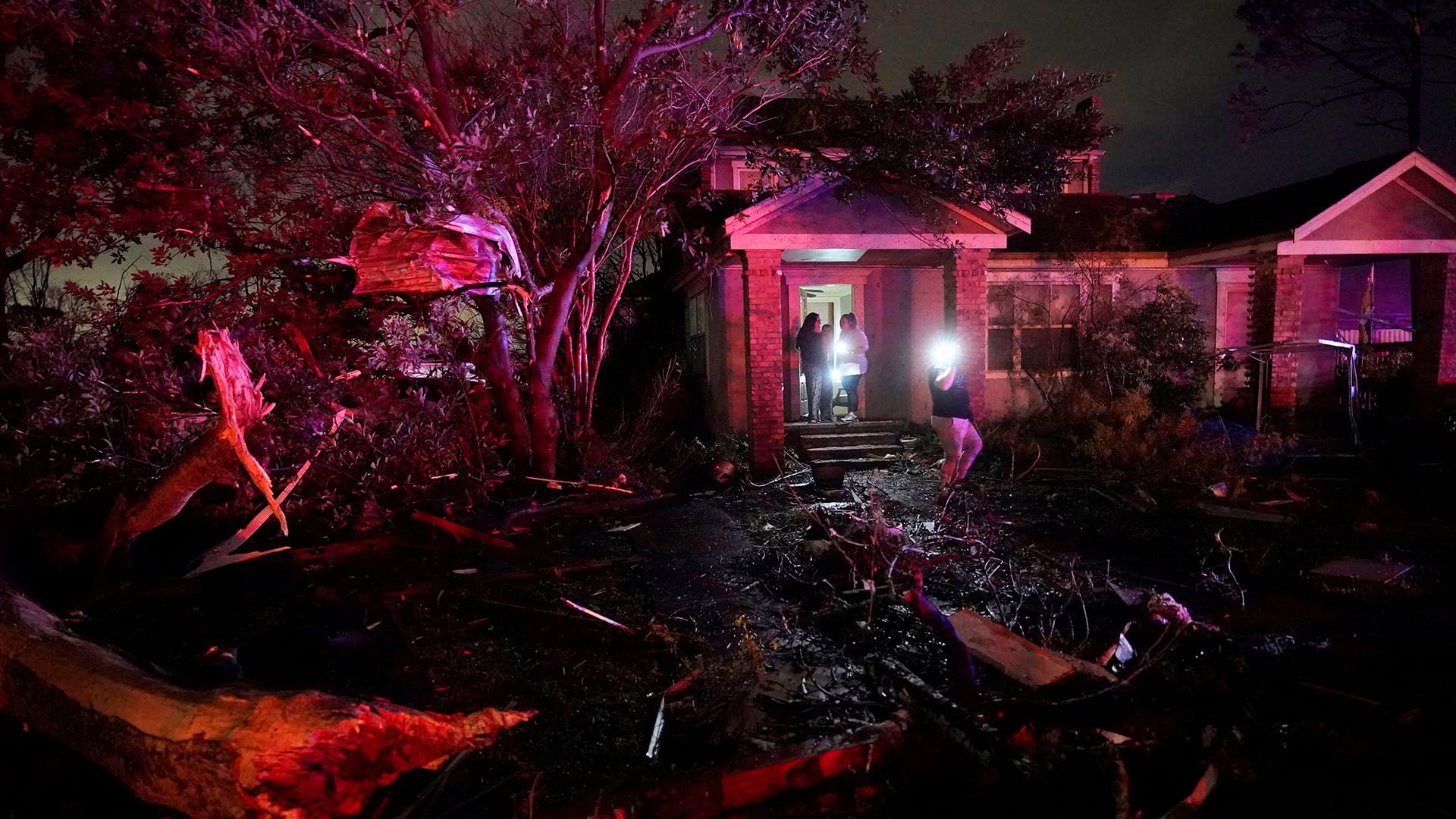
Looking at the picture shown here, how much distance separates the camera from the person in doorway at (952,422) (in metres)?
8.07

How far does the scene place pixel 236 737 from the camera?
280cm

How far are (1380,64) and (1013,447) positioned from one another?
19078mm

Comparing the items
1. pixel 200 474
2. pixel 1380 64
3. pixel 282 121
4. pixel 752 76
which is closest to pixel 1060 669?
pixel 200 474

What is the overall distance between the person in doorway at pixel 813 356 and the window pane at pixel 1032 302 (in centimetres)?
393

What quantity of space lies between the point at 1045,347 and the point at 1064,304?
0.83 metres

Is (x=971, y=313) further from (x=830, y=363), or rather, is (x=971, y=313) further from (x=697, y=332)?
(x=697, y=332)

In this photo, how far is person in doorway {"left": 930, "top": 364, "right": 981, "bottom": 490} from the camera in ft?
26.5

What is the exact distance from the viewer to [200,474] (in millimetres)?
5348

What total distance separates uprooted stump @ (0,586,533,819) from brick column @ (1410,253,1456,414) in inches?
593

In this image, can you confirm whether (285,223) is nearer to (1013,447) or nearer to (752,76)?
(752,76)

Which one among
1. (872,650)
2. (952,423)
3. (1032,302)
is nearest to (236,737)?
(872,650)

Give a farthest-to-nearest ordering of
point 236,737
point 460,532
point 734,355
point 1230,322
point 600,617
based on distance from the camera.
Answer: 1. point 1230,322
2. point 734,355
3. point 460,532
4. point 600,617
5. point 236,737

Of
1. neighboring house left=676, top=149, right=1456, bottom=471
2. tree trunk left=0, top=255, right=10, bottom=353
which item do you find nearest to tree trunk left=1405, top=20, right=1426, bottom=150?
neighboring house left=676, top=149, right=1456, bottom=471

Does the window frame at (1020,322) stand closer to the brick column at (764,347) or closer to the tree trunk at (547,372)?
the brick column at (764,347)
